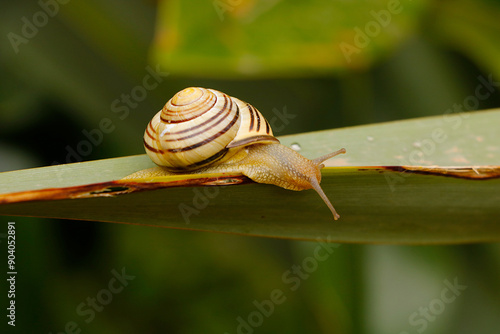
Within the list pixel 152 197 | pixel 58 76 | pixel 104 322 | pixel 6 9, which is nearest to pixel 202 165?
pixel 152 197

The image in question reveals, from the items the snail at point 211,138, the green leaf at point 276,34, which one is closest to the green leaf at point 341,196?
the snail at point 211,138

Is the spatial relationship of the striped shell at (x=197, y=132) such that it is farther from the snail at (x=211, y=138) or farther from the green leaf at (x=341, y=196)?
the green leaf at (x=341, y=196)

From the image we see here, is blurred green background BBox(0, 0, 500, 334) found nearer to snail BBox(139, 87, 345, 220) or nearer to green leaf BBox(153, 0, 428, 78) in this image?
green leaf BBox(153, 0, 428, 78)

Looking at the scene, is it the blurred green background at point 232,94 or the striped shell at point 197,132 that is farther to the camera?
the blurred green background at point 232,94

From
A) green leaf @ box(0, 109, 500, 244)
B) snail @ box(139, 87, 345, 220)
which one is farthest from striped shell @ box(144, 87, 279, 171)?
green leaf @ box(0, 109, 500, 244)

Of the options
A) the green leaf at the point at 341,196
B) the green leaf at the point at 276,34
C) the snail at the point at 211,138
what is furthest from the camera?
the green leaf at the point at 276,34

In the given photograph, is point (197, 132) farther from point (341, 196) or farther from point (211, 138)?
point (341, 196)
